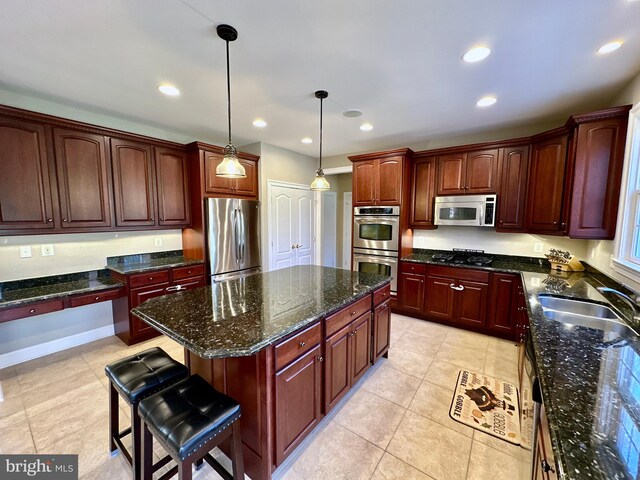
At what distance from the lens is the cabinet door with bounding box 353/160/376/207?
13.0 ft

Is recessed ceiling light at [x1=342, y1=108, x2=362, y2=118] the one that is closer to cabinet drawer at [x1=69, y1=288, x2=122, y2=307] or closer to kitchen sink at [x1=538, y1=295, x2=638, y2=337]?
kitchen sink at [x1=538, y1=295, x2=638, y2=337]

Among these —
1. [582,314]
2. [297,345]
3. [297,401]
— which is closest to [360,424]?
[297,401]

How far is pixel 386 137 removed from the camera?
152 inches

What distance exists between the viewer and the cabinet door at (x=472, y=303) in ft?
10.6

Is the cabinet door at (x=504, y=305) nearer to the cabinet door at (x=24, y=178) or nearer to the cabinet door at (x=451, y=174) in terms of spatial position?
the cabinet door at (x=451, y=174)

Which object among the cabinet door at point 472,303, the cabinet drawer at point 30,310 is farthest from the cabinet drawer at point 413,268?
the cabinet drawer at point 30,310

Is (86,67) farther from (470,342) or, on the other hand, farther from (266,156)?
(470,342)

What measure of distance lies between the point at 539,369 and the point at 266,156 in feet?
13.3

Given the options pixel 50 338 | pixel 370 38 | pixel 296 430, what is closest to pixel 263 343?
pixel 296 430

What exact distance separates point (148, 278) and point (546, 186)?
4.65 meters

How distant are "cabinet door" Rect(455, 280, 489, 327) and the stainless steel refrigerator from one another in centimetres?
292

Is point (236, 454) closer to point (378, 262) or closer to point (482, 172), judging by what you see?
point (378, 262)

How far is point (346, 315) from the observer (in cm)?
197

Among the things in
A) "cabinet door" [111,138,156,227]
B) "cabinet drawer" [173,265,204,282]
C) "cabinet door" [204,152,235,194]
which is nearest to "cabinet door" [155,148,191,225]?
"cabinet door" [111,138,156,227]
